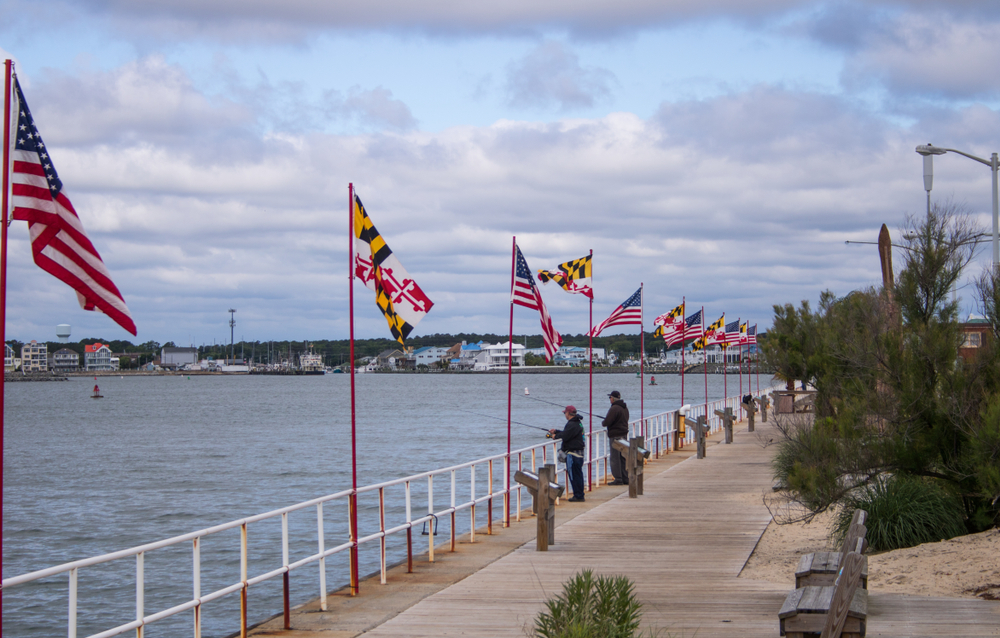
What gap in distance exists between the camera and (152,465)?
47.9 m

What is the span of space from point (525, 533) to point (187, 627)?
261 inches

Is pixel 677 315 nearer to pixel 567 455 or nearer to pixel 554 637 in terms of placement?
pixel 567 455

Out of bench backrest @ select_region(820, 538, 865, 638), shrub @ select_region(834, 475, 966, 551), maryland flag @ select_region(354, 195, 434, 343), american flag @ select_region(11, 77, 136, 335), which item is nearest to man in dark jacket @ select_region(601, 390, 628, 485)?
shrub @ select_region(834, 475, 966, 551)

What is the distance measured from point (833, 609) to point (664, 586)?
13.9 ft

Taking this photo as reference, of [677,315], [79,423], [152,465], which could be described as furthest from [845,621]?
[79,423]

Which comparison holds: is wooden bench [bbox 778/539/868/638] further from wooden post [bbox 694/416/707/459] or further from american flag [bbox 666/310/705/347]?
american flag [bbox 666/310/705/347]

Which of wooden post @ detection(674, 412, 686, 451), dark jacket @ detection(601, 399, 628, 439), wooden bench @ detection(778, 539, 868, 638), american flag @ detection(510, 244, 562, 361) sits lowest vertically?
wooden post @ detection(674, 412, 686, 451)

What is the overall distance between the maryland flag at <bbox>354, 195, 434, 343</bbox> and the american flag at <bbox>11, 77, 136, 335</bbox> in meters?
4.10

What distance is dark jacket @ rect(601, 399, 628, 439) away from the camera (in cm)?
1959

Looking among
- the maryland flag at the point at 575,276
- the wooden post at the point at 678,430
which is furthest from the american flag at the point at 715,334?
the maryland flag at the point at 575,276

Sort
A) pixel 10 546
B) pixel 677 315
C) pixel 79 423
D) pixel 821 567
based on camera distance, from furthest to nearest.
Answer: pixel 79 423
pixel 677 315
pixel 10 546
pixel 821 567

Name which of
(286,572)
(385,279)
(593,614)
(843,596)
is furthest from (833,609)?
(385,279)

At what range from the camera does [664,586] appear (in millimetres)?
10172

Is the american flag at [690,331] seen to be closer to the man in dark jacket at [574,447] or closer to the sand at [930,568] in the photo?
the man in dark jacket at [574,447]
